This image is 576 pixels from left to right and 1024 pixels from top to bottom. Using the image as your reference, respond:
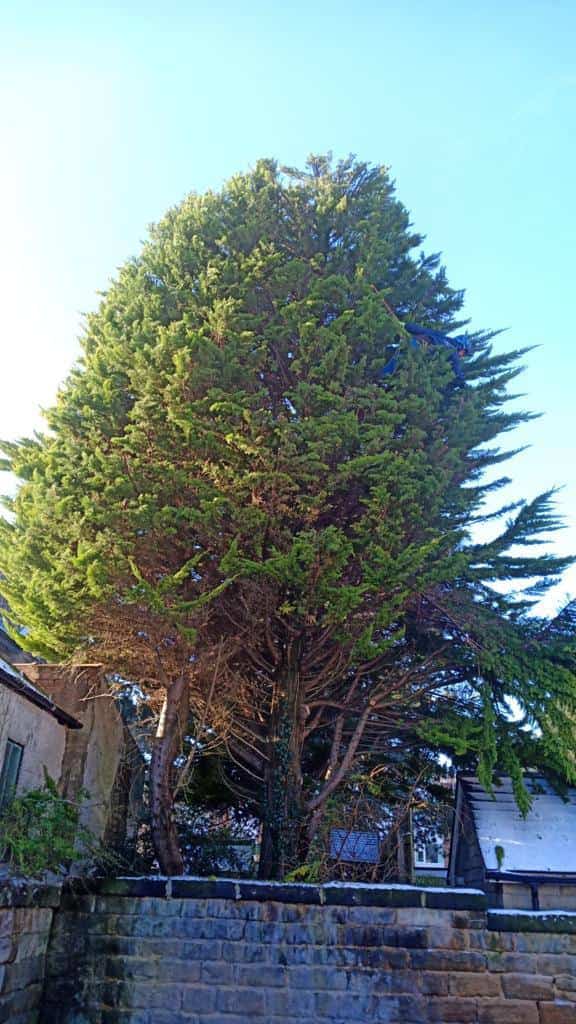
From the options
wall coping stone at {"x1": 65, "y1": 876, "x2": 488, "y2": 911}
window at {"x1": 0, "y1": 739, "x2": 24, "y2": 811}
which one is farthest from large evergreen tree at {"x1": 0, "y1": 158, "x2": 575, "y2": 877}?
window at {"x1": 0, "y1": 739, "x2": 24, "y2": 811}

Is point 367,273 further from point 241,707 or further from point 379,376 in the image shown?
point 241,707

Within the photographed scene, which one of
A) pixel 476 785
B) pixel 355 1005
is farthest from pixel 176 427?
pixel 476 785

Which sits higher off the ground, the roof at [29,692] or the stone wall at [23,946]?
the roof at [29,692]

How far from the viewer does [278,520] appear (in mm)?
8508

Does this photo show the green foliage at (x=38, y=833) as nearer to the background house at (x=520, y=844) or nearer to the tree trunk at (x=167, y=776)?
the tree trunk at (x=167, y=776)

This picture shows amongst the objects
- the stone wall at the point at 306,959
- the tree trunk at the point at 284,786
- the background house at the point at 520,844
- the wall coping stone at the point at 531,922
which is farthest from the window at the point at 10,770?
the background house at the point at 520,844

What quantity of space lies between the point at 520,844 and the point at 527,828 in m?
0.30

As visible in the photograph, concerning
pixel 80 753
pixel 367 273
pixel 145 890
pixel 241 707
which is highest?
pixel 367 273

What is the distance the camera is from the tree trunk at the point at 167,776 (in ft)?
27.1

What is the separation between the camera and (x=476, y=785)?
1119cm

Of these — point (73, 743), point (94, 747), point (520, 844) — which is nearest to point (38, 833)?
point (73, 743)

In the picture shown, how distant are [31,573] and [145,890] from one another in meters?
3.69

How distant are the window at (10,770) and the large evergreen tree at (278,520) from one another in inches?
55.0

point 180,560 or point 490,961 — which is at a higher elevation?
point 180,560
